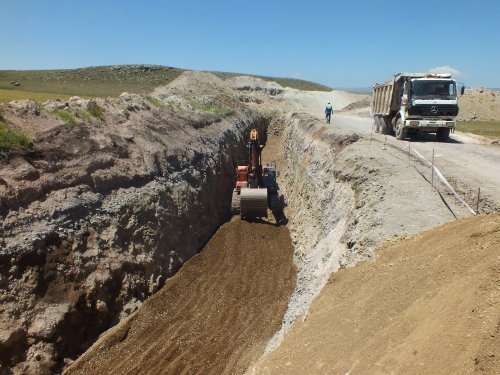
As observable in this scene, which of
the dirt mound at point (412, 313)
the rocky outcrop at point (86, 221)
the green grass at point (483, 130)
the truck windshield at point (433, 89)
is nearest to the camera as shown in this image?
the dirt mound at point (412, 313)

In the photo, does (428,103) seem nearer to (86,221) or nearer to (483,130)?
(483,130)

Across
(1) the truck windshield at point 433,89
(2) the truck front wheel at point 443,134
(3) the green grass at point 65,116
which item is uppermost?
(1) the truck windshield at point 433,89

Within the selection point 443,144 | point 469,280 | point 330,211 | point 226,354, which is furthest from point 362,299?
point 443,144

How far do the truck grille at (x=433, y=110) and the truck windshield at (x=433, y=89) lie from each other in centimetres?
50

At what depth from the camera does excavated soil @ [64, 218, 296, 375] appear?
11.2 m

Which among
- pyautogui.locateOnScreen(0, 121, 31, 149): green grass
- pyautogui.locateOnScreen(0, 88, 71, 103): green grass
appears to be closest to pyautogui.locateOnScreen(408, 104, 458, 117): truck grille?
pyautogui.locateOnScreen(0, 121, 31, 149): green grass

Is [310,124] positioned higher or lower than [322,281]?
higher

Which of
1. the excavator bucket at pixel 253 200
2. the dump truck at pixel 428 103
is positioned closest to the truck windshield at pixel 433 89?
the dump truck at pixel 428 103

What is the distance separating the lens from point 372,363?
18.8 ft

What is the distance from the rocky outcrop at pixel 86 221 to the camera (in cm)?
1093

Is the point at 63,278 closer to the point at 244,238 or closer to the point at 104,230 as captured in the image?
the point at 104,230

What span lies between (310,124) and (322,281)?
65.6 feet

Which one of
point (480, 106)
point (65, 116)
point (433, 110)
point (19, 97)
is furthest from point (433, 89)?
point (480, 106)

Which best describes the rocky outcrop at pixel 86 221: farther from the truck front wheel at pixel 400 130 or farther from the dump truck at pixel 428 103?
the dump truck at pixel 428 103
